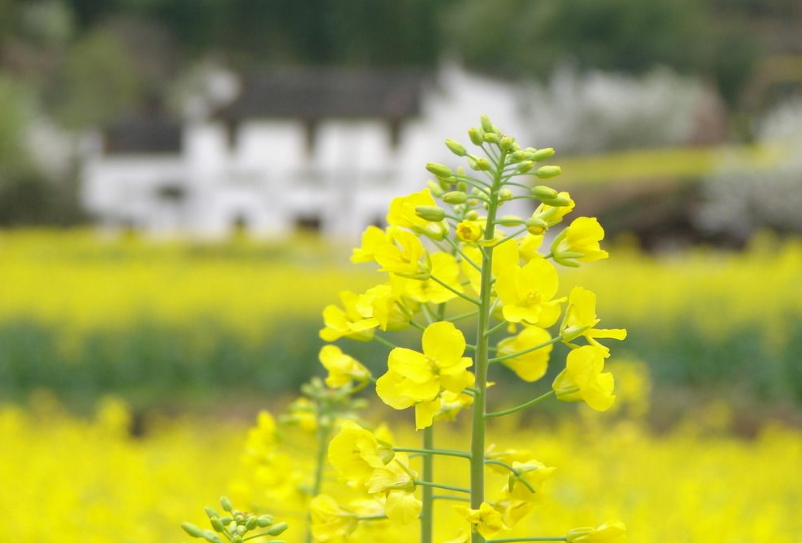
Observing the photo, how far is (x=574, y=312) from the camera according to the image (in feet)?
4.51

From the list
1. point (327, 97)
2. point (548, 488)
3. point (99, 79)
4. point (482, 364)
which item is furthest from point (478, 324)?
point (99, 79)

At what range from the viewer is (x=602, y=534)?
4.41 ft

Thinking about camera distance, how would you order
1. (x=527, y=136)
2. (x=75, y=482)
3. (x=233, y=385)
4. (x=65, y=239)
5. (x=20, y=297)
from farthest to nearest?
(x=527, y=136)
(x=65, y=239)
(x=20, y=297)
(x=233, y=385)
(x=75, y=482)

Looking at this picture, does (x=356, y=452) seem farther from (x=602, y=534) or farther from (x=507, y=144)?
(x=507, y=144)


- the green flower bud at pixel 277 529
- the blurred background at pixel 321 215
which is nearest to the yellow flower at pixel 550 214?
the green flower bud at pixel 277 529

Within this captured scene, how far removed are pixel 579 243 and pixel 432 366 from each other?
0.86 feet

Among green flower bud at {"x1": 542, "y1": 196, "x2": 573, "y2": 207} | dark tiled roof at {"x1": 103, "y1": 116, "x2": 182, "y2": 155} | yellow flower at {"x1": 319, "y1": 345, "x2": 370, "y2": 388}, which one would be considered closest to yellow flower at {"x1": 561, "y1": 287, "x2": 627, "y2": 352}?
green flower bud at {"x1": 542, "y1": 196, "x2": 573, "y2": 207}

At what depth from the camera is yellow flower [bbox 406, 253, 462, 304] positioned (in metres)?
1.40

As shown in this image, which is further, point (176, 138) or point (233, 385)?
point (176, 138)

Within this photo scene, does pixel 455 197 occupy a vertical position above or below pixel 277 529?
above

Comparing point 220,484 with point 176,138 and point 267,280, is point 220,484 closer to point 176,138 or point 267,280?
point 267,280

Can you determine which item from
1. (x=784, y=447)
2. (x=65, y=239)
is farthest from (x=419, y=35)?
(x=784, y=447)

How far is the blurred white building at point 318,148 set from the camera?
107 feet

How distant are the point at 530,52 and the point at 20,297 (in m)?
32.3
